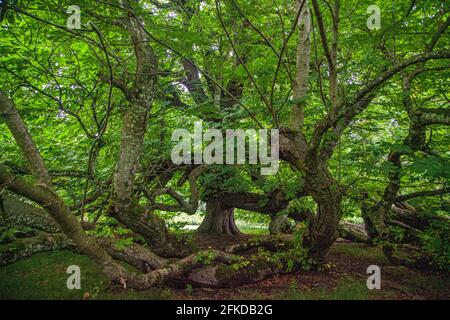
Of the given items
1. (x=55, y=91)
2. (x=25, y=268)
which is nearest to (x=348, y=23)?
(x=55, y=91)

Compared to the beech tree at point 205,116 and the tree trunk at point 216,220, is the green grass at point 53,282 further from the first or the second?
the tree trunk at point 216,220

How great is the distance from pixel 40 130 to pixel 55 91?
1.53 metres

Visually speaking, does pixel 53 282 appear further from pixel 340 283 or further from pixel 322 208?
pixel 340 283

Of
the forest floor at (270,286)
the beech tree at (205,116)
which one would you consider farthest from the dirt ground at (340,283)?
the beech tree at (205,116)

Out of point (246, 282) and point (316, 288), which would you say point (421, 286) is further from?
point (246, 282)

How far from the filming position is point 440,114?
5.01m

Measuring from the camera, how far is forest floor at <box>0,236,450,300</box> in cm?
529

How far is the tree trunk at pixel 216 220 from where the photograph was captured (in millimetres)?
11734

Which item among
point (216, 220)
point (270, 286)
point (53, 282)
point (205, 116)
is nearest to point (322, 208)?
point (270, 286)

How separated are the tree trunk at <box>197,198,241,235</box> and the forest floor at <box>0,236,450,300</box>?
5.08 meters

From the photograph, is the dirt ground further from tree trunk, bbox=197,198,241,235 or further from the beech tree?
tree trunk, bbox=197,198,241,235

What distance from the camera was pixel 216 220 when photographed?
38.8 ft

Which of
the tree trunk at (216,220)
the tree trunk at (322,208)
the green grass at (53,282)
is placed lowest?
the green grass at (53,282)

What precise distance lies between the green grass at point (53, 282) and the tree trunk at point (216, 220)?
16.4 feet
